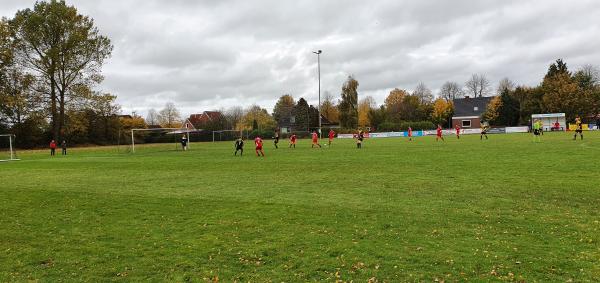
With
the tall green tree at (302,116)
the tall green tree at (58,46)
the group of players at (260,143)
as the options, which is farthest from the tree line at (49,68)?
the tall green tree at (302,116)

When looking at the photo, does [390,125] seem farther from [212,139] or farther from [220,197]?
[220,197]

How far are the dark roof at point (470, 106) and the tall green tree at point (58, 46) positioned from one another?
71.3 meters

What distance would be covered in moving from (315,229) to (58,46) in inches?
2180

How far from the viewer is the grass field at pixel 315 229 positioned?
5992 millimetres

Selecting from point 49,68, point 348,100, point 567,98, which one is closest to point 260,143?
point 49,68

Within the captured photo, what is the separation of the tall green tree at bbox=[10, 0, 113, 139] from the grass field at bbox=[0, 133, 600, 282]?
44.9 metres

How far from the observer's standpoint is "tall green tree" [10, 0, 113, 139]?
170 feet

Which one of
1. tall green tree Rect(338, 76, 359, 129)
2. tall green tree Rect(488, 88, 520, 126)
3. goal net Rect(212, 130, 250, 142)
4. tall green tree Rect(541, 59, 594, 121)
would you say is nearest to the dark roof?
tall green tree Rect(488, 88, 520, 126)

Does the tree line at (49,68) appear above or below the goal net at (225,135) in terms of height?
above

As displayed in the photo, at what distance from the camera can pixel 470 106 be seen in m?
93.5

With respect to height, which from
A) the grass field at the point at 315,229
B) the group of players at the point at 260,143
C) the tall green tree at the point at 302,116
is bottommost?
the grass field at the point at 315,229

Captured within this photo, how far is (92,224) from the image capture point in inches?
364

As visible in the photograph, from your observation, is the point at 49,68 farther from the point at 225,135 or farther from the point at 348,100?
the point at 348,100

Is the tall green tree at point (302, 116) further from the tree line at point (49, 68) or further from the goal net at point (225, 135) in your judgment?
the tree line at point (49, 68)
